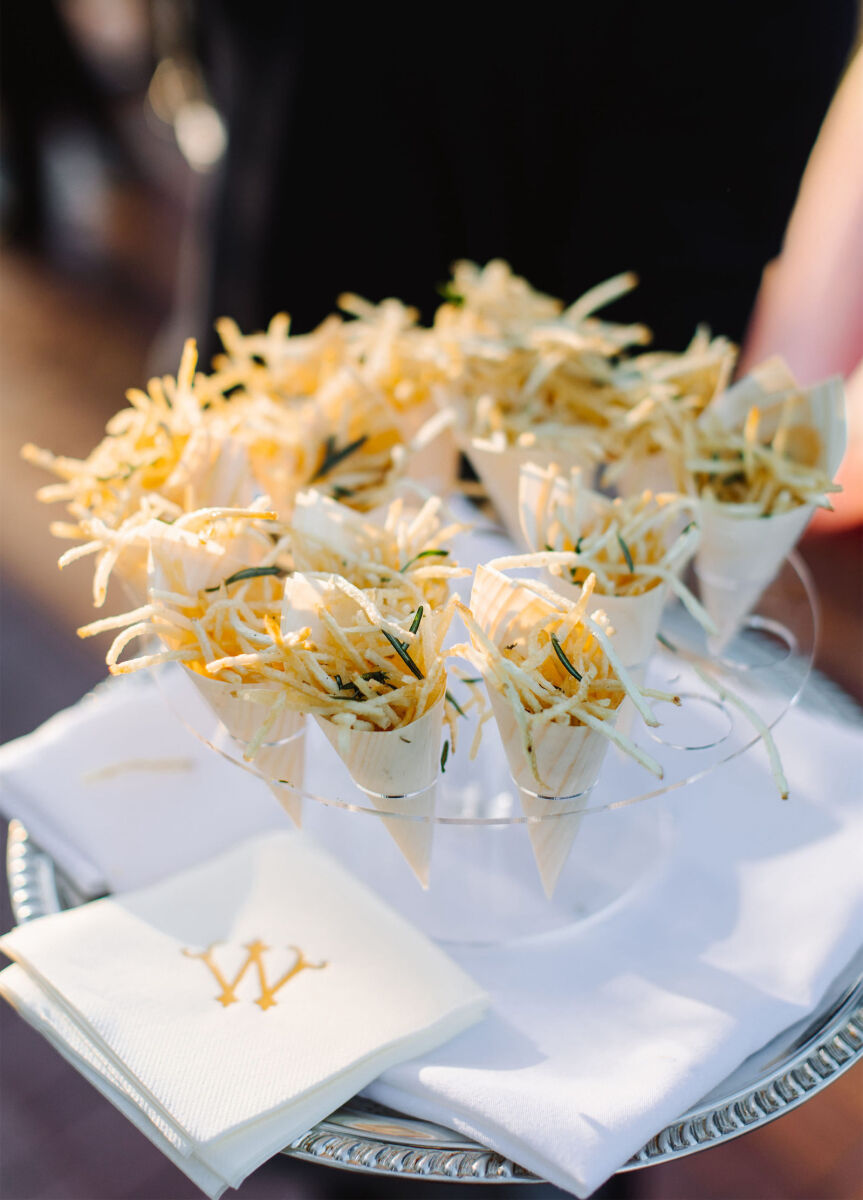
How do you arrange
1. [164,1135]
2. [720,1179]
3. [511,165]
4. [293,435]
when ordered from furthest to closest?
[511,165], [720,1179], [293,435], [164,1135]

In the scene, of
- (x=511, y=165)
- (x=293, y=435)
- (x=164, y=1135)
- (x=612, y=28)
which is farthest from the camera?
(x=511, y=165)

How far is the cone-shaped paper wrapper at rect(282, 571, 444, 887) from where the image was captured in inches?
22.4

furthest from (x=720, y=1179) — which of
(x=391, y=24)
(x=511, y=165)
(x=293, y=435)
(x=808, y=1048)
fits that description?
(x=391, y=24)

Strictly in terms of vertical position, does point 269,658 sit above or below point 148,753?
above

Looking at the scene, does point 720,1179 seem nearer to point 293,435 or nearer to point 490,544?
point 490,544

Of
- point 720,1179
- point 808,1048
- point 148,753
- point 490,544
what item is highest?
point 490,544

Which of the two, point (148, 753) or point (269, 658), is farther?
point (148, 753)

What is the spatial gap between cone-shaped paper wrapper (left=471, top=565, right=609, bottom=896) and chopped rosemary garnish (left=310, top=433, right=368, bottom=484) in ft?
0.74

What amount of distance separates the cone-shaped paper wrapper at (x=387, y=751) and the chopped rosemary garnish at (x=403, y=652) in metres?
0.02

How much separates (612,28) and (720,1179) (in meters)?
1.18

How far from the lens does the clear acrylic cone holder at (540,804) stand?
64 centimetres

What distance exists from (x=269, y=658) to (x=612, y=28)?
0.95 metres

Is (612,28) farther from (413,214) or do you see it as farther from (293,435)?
(293,435)

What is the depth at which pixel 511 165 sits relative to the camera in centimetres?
133
